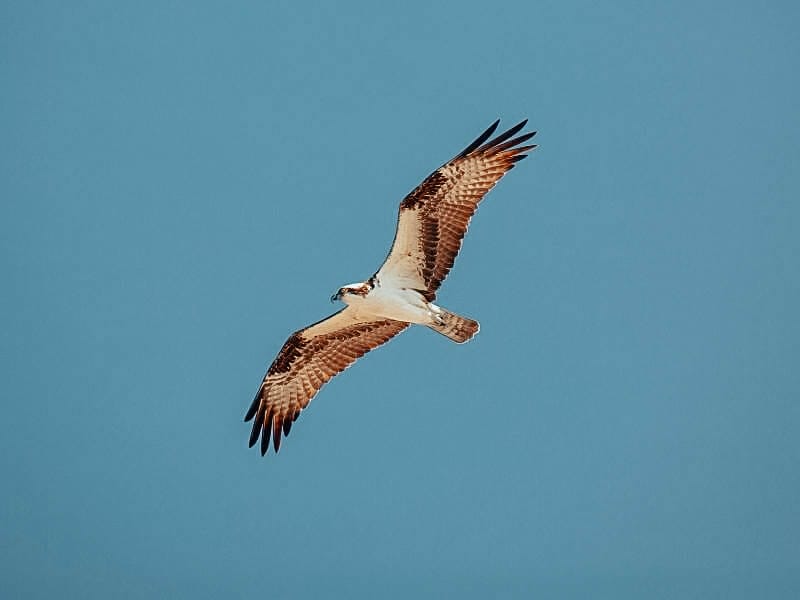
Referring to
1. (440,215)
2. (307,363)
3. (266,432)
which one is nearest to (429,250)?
(440,215)

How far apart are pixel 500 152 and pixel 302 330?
125 inches

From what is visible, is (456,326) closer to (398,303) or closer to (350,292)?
(398,303)

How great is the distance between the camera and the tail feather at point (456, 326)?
16359mm

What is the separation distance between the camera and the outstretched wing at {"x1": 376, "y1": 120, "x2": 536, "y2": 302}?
626 inches

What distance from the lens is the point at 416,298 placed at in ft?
53.0

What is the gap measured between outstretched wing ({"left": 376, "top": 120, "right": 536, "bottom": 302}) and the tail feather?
0.30m

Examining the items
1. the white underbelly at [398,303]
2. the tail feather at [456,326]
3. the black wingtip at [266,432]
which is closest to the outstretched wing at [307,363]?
the black wingtip at [266,432]

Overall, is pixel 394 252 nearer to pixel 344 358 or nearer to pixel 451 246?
pixel 451 246

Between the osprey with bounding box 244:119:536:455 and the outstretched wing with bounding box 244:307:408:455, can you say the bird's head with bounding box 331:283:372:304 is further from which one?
the outstretched wing with bounding box 244:307:408:455

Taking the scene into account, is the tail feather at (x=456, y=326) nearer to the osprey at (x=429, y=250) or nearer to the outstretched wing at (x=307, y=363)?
the osprey at (x=429, y=250)

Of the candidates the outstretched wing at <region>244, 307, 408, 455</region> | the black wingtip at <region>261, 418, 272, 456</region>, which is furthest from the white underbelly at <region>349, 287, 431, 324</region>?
the black wingtip at <region>261, 418, 272, 456</region>

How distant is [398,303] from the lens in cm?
1612

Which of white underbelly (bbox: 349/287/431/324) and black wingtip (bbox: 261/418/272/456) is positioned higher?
white underbelly (bbox: 349/287/431/324)

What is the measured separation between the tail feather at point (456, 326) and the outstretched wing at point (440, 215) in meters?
0.30
